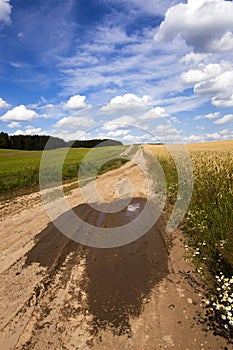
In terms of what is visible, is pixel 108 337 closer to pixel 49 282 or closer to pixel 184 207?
pixel 49 282

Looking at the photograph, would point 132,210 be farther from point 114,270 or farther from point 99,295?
point 99,295

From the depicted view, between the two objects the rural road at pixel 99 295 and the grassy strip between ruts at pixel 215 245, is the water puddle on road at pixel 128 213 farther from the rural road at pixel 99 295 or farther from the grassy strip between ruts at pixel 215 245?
the grassy strip between ruts at pixel 215 245

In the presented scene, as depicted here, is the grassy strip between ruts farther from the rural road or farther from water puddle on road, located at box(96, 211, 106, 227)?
water puddle on road, located at box(96, 211, 106, 227)

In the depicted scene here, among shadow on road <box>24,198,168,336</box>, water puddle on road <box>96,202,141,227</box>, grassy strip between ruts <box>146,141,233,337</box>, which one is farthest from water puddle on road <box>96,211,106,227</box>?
grassy strip between ruts <box>146,141,233,337</box>

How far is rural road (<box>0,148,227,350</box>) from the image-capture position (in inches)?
145

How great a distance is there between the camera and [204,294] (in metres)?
4.56

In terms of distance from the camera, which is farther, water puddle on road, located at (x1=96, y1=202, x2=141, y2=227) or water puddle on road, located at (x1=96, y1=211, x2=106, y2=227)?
water puddle on road, located at (x1=96, y1=202, x2=141, y2=227)

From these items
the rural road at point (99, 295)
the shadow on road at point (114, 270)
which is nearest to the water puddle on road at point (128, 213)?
the shadow on road at point (114, 270)

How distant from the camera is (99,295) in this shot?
472 centimetres

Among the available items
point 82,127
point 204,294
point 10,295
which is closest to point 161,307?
point 204,294

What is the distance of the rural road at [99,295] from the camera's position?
3.68 meters

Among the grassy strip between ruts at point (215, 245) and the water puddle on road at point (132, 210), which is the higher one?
the grassy strip between ruts at point (215, 245)

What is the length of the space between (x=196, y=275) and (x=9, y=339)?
3.36 metres

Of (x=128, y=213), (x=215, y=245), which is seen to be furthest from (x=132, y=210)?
(x=215, y=245)
